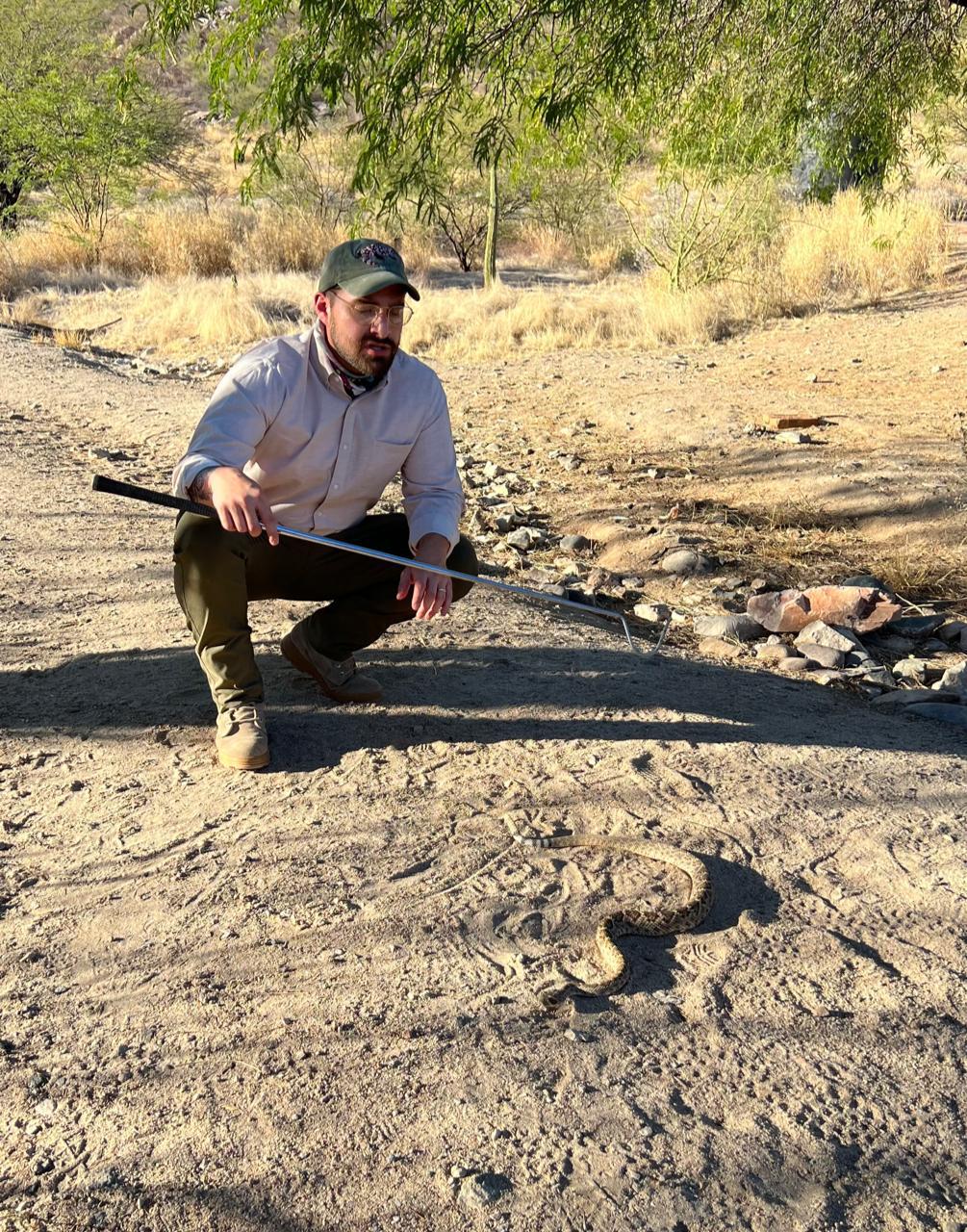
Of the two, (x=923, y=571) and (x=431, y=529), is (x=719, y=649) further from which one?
(x=431, y=529)

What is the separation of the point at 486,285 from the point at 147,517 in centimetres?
1248

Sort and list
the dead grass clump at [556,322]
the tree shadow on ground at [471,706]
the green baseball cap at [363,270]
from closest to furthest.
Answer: the green baseball cap at [363,270] < the tree shadow on ground at [471,706] < the dead grass clump at [556,322]

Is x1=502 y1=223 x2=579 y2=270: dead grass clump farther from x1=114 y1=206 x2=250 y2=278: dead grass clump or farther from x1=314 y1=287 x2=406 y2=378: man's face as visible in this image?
x1=314 y1=287 x2=406 y2=378: man's face

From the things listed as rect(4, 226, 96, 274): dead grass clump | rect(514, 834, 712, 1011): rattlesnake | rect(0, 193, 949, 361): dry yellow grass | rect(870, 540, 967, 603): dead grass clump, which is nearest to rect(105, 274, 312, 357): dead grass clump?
rect(0, 193, 949, 361): dry yellow grass

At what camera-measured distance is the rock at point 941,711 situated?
4988mm

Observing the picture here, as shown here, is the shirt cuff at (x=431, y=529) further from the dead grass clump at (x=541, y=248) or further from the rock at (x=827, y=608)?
the dead grass clump at (x=541, y=248)

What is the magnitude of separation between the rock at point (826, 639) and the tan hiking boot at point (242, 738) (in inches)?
119

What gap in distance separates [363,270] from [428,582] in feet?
3.25

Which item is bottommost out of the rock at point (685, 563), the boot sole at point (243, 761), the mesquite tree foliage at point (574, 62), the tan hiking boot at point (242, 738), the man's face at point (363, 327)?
the rock at point (685, 563)

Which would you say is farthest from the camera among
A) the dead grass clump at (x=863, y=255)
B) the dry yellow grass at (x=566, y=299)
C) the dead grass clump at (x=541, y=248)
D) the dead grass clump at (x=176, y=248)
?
the dead grass clump at (x=541, y=248)

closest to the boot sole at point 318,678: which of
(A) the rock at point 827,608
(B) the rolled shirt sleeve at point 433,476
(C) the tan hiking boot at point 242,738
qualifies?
(C) the tan hiking boot at point 242,738

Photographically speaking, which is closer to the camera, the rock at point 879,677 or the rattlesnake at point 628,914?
the rattlesnake at point 628,914

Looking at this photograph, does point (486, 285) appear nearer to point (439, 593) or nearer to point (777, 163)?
point (777, 163)

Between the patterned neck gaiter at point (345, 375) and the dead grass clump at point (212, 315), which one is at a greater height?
the patterned neck gaiter at point (345, 375)
